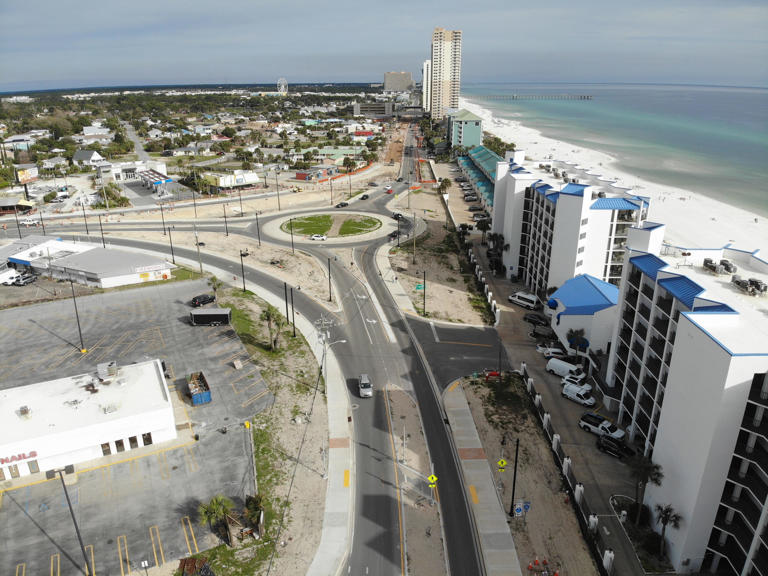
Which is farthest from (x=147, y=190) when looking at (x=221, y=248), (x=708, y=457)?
(x=708, y=457)

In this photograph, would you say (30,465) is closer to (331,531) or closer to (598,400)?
(331,531)

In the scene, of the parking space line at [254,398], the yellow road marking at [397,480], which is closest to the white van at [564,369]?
the yellow road marking at [397,480]

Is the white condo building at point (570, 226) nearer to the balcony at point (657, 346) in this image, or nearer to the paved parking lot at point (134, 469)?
the balcony at point (657, 346)

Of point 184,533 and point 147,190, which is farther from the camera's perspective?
point 147,190

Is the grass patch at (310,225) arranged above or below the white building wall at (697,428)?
below

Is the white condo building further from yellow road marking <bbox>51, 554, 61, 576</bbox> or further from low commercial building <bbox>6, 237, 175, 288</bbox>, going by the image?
yellow road marking <bbox>51, 554, 61, 576</bbox>

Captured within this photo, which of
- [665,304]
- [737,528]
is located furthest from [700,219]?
[737,528]

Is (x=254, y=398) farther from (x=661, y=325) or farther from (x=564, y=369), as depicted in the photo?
(x=661, y=325)
